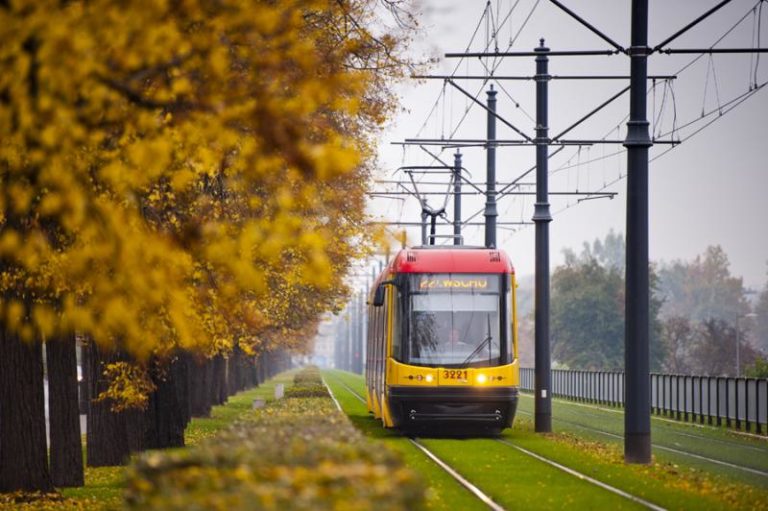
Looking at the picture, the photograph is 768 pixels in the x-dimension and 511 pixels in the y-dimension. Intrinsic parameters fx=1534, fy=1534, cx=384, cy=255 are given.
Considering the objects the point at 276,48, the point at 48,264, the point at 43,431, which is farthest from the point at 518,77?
the point at 276,48

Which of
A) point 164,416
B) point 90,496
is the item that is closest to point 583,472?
point 90,496

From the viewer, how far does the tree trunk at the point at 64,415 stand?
68.9ft

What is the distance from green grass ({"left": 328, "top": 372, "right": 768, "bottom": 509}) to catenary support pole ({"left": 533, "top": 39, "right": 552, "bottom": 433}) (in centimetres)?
74

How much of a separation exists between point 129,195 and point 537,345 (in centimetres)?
1881

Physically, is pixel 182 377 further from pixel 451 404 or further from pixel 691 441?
pixel 691 441

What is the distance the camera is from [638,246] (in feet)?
71.3

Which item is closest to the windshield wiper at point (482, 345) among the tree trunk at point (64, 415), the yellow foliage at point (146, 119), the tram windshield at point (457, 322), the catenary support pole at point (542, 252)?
the tram windshield at point (457, 322)

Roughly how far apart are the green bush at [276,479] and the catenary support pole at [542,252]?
21056mm

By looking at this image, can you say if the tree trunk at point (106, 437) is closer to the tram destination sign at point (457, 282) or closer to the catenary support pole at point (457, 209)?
the tram destination sign at point (457, 282)

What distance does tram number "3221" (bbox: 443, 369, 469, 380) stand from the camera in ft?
91.7

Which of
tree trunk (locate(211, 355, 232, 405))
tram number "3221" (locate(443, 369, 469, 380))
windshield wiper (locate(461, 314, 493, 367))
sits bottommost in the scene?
tree trunk (locate(211, 355, 232, 405))

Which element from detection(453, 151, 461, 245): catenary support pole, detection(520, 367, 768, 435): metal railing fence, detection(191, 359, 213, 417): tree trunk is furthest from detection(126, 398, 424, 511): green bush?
A: detection(453, 151, 461, 245): catenary support pole

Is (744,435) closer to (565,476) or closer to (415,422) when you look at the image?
(415,422)

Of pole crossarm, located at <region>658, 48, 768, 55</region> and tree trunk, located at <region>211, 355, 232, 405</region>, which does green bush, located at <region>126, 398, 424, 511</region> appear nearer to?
pole crossarm, located at <region>658, 48, 768, 55</region>
